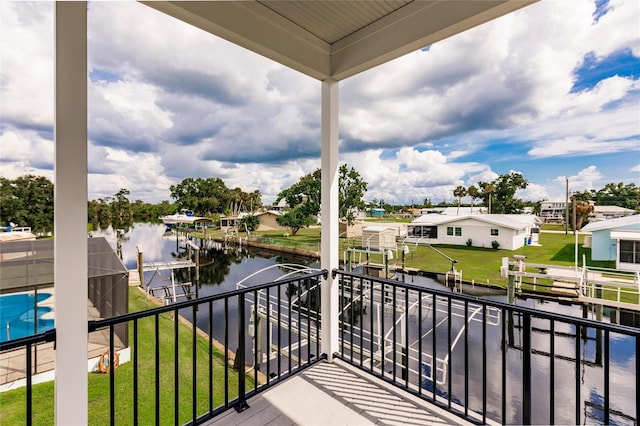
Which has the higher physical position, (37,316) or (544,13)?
(544,13)

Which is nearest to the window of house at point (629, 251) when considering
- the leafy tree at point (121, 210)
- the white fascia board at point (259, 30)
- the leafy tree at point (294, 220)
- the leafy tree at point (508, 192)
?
Result: the leafy tree at point (508, 192)

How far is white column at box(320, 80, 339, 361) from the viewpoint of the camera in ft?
8.63

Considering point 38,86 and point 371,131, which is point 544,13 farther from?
point 38,86

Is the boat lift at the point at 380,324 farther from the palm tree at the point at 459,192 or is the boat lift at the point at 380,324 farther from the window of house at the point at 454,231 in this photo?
the palm tree at the point at 459,192

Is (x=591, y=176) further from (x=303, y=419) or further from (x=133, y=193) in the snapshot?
(x=133, y=193)

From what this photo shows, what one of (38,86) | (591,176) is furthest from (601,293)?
(38,86)

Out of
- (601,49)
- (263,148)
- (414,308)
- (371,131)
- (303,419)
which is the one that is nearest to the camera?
(303,419)

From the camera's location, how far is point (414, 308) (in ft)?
24.2

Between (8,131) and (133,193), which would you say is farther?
(133,193)

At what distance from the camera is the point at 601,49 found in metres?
2.65

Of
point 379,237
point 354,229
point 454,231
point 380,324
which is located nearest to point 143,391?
point 354,229

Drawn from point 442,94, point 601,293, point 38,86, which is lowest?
point 601,293

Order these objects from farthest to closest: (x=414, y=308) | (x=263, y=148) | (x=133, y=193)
Answer: (x=414, y=308), (x=263, y=148), (x=133, y=193)

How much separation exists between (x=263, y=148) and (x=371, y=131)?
2.12 meters
